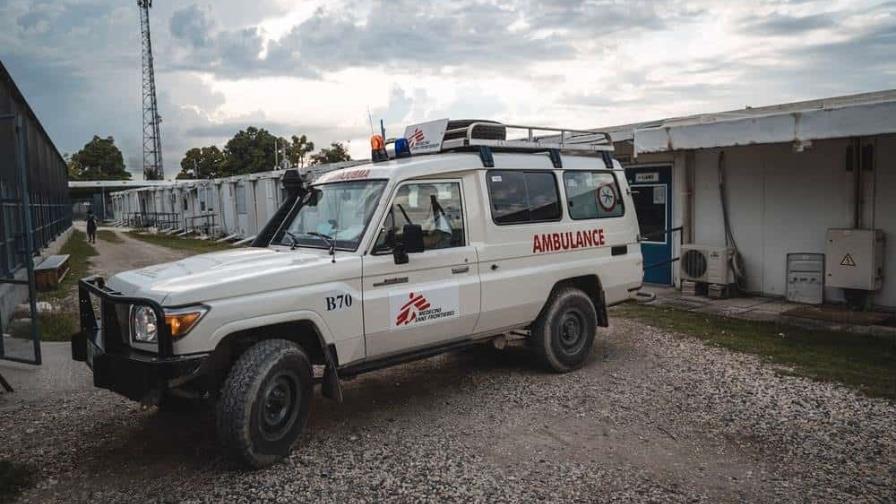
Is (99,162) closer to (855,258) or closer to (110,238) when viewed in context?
(110,238)

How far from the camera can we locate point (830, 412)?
575 cm

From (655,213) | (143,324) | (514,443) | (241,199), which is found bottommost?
(514,443)

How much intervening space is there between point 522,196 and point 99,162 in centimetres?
9420

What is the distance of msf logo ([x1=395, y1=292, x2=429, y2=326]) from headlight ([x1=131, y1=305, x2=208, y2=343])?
5.37 feet

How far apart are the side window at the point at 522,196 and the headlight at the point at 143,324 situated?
10.4ft

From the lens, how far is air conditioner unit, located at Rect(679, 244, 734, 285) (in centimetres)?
1091

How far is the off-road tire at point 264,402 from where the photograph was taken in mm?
4492

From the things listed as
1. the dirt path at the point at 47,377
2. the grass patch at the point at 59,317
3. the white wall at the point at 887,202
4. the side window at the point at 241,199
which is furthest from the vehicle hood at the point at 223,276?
the side window at the point at 241,199

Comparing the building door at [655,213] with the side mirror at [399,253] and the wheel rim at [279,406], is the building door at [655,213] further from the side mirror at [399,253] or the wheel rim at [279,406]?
the wheel rim at [279,406]

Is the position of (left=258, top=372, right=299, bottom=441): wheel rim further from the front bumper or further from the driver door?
the driver door

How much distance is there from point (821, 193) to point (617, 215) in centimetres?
448

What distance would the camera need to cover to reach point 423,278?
5691 mm

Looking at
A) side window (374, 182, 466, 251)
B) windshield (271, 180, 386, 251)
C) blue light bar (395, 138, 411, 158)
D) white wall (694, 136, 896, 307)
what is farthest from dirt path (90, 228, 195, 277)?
white wall (694, 136, 896, 307)

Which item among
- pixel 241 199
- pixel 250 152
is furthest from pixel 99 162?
pixel 241 199
